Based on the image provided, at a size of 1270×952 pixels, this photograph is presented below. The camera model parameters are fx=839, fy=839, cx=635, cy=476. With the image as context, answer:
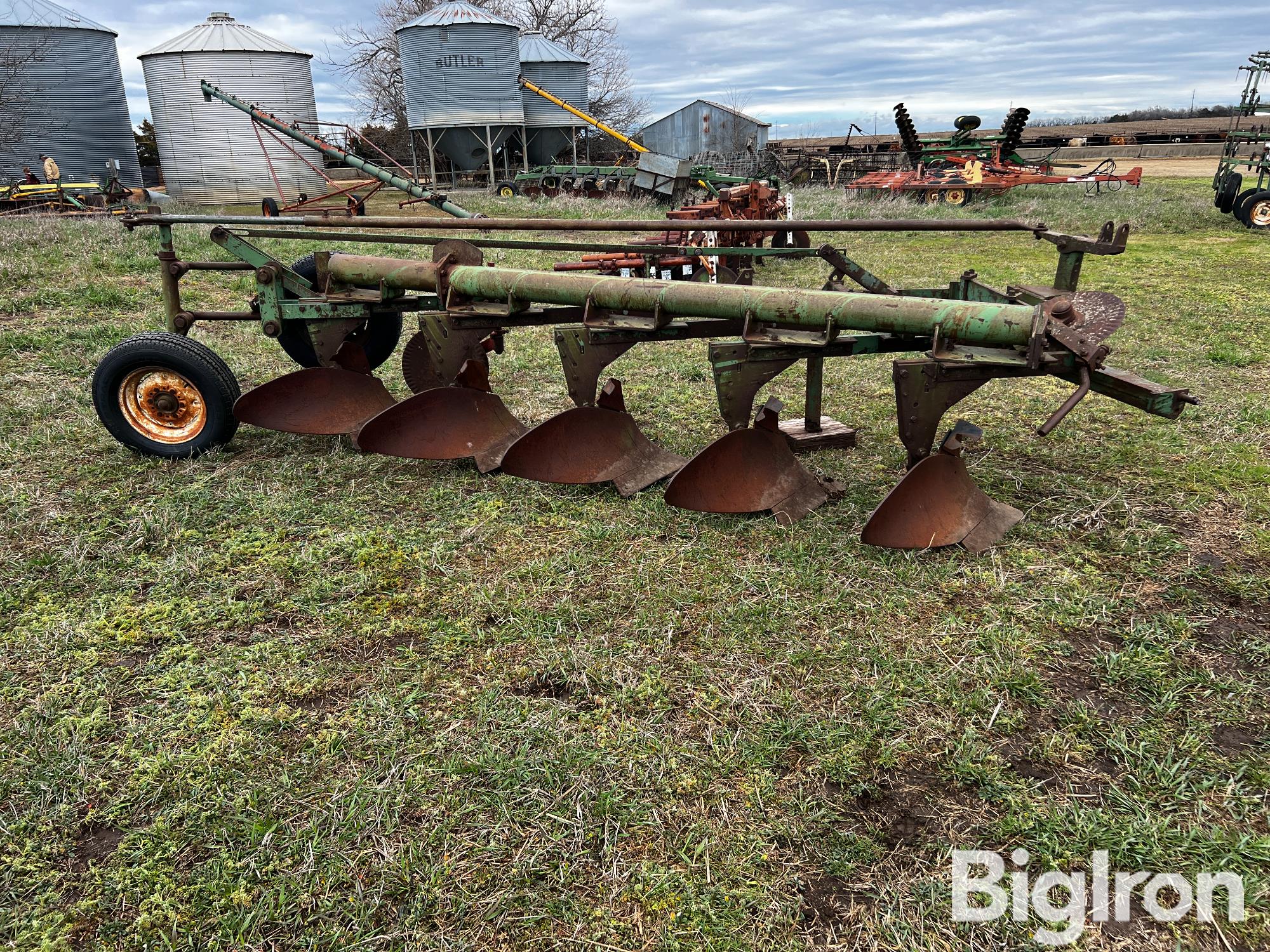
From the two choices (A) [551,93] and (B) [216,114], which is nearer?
(B) [216,114]

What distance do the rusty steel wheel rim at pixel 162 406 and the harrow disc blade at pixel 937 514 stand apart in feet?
10.8

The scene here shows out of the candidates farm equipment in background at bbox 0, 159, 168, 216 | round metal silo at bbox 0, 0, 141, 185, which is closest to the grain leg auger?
farm equipment in background at bbox 0, 159, 168, 216

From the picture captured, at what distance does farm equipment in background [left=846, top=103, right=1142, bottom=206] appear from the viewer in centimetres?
1762

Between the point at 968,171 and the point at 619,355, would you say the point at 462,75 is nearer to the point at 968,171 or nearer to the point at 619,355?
the point at 968,171

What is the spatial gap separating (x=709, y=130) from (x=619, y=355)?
76.0 feet

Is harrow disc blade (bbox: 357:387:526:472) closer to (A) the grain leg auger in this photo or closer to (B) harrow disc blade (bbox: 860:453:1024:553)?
(A) the grain leg auger

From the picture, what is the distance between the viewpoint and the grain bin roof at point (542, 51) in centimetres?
2639

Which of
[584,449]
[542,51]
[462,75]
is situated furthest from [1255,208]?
[542,51]

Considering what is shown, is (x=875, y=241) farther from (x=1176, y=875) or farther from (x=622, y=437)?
(x=1176, y=875)

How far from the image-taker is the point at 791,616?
288 cm

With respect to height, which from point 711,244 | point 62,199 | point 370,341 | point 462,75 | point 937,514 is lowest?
point 937,514

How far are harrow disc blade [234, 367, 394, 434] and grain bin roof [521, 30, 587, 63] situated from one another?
25186mm

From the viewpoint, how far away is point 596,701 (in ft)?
8.14

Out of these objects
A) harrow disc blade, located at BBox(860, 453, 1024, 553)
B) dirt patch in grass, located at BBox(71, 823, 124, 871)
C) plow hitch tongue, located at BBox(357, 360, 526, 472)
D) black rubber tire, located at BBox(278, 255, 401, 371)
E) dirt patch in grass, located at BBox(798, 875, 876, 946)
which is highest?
black rubber tire, located at BBox(278, 255, 401, 371)
